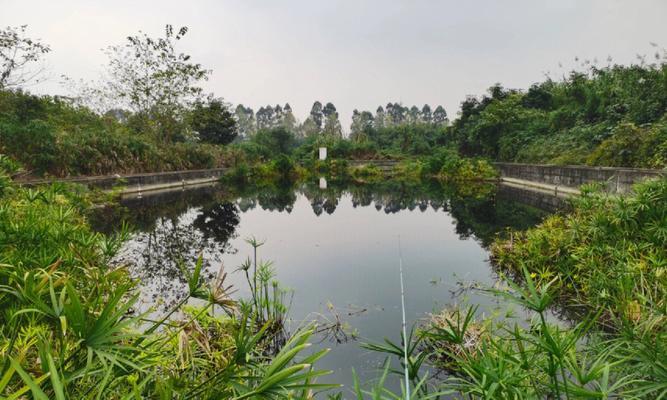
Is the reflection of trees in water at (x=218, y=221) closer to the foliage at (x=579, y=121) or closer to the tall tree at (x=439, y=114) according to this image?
the foliage at (x=579, y=121)

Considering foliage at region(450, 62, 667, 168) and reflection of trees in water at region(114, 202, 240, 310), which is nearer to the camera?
reflection of trees in water at region(114, 202, 240, 310)

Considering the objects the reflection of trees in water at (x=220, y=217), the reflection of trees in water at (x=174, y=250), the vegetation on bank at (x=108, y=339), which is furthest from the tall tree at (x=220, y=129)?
the vegetation on bank at (x=108, y=339)

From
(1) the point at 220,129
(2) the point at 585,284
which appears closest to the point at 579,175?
(2) the point at 585,284

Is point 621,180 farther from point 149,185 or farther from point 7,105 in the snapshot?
point 7,105

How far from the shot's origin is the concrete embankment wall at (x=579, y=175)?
986cm

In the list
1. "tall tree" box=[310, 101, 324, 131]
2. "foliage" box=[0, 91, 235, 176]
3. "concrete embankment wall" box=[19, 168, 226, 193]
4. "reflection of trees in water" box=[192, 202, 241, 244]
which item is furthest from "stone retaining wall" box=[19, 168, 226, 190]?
"tall tree" box=[310, 101, 324, 131]

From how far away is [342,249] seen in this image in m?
7.84

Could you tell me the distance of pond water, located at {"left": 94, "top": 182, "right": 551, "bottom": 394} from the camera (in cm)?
454

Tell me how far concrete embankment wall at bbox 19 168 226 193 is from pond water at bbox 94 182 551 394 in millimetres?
1122

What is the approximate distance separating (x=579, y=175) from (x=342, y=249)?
10.6m

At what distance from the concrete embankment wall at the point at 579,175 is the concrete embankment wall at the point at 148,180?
14931mm

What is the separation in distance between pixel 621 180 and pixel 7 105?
22.8 m

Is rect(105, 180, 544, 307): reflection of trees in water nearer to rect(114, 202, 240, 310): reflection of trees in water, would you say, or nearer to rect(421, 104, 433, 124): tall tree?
rect(114, 202, 240, 310): reflection of trees in water

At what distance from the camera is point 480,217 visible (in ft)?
36.0
